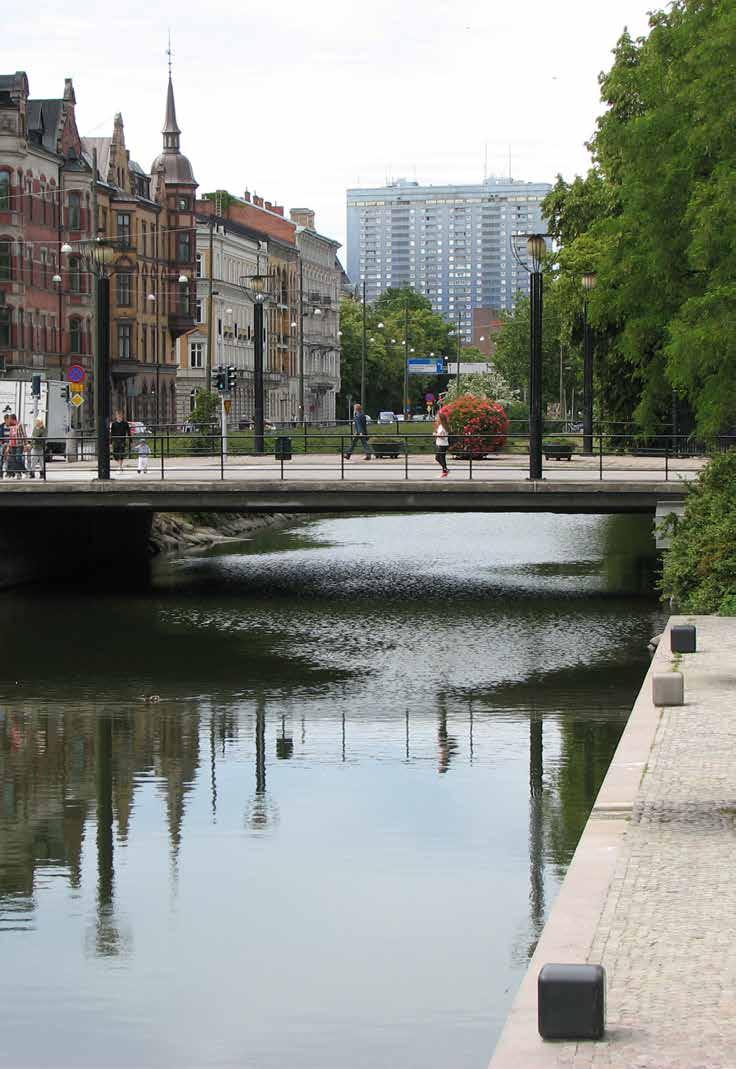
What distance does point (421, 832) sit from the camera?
623 inches

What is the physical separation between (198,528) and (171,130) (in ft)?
177

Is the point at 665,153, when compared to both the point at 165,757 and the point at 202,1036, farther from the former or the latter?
the point at 202,1036

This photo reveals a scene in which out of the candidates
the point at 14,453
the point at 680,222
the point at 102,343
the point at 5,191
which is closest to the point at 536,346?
the point at 680,222

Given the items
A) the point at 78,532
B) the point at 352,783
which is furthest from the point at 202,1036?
the point at 78,532

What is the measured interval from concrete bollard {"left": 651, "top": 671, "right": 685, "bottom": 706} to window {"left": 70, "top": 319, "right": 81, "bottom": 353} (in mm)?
71543

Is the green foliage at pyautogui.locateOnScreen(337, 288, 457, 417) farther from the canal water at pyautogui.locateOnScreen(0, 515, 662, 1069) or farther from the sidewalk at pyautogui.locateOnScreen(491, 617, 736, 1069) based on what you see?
the sidewalk at pyautogui.locateOnScreen(491, 617, 736, 1069)

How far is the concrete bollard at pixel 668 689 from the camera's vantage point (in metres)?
17.5

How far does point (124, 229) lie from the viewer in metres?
95.1

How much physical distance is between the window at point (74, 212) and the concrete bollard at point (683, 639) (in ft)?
226

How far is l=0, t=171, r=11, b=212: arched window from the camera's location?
7800 cm

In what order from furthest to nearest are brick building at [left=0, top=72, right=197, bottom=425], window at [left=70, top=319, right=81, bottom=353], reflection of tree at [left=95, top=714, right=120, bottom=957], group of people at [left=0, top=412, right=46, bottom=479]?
window at [left=70, top=319, right=81, bottom=353]
brick building at [left=0, top=72, right=197, bottom=425]
group of people at [left=0, top=412, right=46, bottom=479]
reflection of tree at [left=95, top=714, right=120, bottom=957]

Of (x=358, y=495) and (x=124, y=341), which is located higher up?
(x=124, y=341)

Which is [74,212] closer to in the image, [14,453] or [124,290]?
[124,290]

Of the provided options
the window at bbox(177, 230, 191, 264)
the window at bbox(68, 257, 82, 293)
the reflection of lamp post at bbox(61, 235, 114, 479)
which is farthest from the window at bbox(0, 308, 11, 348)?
the reflection of lamp post at bbox(61, 235, 114, 479)
